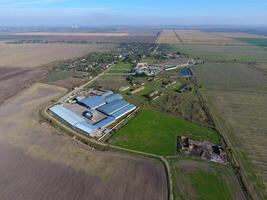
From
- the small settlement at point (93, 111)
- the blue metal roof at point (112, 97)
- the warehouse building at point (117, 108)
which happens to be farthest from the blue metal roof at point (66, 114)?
the blue metal roof at point (112, 97)

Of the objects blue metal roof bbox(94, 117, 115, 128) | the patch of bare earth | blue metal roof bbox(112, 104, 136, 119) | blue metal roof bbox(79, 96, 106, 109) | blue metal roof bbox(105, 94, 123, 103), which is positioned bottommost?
the patch of bare earth

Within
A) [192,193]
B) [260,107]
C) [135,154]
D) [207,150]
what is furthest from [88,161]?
[260,107]

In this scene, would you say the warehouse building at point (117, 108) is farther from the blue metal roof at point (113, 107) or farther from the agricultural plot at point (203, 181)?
the agricultural plot at point (203, 181)

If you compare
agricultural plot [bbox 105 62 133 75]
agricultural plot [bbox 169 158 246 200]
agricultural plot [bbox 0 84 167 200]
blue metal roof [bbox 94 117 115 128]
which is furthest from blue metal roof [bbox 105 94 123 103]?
agricultural plot [bbox 105 62 133 75]

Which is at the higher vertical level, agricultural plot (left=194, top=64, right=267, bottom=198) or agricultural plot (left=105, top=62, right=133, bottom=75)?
agricultural plot (left=194, top=64, right=267, bottom=198)

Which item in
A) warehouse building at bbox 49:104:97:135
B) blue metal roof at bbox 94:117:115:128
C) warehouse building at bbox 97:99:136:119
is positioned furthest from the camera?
warehouse building at bbox 97:99:136:119

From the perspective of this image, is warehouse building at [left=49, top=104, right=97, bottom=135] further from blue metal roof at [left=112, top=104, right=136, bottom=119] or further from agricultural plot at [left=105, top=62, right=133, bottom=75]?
agricultural plot at [left=105, top=62, right=133, bottom=75]

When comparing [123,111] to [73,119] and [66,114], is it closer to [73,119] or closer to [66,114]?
[73,119]
